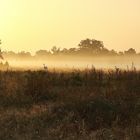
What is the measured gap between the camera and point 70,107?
1653cm

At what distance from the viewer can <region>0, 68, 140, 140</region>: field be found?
47.8 feet

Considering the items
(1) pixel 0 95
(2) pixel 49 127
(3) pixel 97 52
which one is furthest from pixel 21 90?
(3) pixel 97 52

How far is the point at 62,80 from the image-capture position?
22000 millimetres

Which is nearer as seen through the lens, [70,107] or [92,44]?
[70,107]

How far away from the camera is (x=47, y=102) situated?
18.2 meters

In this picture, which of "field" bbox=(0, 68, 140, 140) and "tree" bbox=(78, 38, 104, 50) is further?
"tree" bbox=(78, 38, 104, 50)

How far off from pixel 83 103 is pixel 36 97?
8.46 ft

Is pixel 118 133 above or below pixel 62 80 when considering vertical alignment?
below

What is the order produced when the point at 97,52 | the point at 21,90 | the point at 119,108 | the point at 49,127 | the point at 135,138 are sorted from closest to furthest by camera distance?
the point at 135,138 → the point at 49,127 → the point at 119,108 → the point at 21,90 → the point at 97,52

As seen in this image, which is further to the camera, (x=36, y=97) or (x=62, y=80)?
(x=62, y=80)

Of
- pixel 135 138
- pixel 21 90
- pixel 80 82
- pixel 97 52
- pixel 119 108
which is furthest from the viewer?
pixel 97 52

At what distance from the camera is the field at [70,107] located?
47.8 feet

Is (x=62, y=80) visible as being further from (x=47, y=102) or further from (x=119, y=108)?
(x=119, y=108)

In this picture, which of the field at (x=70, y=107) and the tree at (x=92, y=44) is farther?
the tree at (x=92, y=44)
